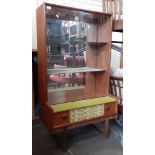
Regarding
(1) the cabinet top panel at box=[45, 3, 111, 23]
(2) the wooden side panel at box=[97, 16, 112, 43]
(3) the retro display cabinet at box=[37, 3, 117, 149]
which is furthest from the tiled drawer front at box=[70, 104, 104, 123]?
(1) the cabinet top panel at box=[45, 3, 111, 23]

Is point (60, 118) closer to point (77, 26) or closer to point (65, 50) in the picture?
point (65, 50)

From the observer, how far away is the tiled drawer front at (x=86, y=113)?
1908 mm

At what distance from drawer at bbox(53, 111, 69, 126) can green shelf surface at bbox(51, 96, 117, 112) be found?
0.04m

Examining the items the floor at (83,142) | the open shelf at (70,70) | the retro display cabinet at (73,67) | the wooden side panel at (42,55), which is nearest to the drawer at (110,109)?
the retro display cabinet at (73,67)

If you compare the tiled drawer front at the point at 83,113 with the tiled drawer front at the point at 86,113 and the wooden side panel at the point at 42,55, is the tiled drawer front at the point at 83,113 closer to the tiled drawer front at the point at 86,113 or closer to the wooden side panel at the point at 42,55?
the tiled drawer front at the point at 86,113

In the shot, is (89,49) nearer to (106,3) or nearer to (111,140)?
(106,3)

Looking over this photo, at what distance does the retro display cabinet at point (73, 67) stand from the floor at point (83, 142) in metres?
0.16

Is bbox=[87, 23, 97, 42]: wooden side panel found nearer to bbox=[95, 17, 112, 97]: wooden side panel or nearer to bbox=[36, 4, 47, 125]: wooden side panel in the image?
bbox=[95, 17, 112, 97]: wooden side panel

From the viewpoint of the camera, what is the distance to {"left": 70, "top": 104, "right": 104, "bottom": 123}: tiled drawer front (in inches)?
75.1
